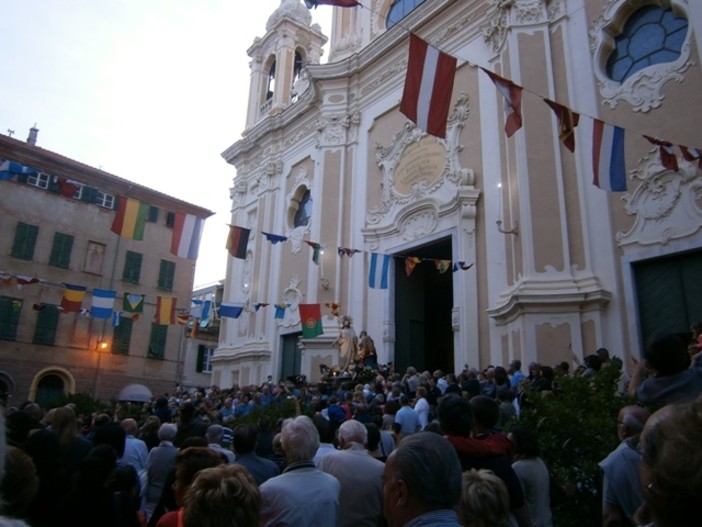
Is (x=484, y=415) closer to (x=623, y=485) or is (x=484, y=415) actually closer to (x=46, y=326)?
(x=623, y=485)

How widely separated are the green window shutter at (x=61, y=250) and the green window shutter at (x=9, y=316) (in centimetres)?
248

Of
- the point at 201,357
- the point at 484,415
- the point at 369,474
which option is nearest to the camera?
the point at 484,415

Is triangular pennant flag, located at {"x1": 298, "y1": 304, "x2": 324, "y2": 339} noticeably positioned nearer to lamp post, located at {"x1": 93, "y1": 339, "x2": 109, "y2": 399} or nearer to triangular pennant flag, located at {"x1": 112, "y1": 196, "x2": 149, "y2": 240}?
triangular pennant flag, located at {"x1": 112, "y1": 196, "x2": 149, "y2": 240}

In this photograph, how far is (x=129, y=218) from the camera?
46.4 feet

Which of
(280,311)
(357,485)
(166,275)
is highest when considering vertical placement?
(166,275)

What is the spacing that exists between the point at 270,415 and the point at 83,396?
1049 centimetres

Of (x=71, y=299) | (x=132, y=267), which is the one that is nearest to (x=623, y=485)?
(x=71, y=299)

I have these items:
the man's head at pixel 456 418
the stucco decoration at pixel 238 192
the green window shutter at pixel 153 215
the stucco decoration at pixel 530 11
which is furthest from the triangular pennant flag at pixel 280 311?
the man's head at pixel 456 418

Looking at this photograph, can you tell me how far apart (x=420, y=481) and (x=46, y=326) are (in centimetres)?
2683

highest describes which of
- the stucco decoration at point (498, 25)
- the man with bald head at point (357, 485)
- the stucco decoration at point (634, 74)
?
the stucco decoration at point (498, 25)

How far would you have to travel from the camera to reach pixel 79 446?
4.14 m

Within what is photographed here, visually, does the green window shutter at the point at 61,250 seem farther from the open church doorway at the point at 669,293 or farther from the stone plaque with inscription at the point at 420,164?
the open church doorway at the point at 669,293

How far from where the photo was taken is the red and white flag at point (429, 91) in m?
8.77

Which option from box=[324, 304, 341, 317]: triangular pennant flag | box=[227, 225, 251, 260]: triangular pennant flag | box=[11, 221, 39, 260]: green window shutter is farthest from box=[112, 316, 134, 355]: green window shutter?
box=[324, 304, 341, 317]: triangular pennant flag
